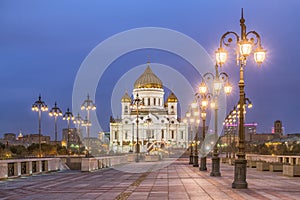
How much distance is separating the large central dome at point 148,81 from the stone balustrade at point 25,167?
443ft

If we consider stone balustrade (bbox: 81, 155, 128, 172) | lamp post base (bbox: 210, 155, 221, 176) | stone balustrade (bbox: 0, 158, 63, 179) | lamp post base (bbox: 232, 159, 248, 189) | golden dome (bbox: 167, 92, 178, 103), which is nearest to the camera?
lamp post base (bbox: 232, 159, 248, 189)

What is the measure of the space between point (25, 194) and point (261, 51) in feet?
33.0

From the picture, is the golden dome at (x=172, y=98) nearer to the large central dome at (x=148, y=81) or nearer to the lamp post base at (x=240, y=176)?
the large central dome at (x=148, y=81)

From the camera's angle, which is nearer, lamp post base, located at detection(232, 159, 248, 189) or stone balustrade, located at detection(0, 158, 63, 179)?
lamp post base, located at detection(232, 159, 248, 189)

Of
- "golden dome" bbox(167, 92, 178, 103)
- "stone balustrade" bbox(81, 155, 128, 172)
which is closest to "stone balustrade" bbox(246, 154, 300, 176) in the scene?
"stone balustrade" bbox(81, 155, 128, 172)

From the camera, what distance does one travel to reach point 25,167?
96.2ft

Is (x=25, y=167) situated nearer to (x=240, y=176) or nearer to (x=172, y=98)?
(x=240, y=176)

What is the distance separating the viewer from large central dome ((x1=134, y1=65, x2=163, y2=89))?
171000 mm

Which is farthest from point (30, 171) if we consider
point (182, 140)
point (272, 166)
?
point (182, 140)

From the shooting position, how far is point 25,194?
57.7 feet

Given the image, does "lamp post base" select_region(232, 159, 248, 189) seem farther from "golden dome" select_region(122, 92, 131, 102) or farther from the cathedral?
"golden dome" select_region(122, 92, 131, 102)

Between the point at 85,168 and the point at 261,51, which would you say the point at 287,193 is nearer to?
the point at 261,51

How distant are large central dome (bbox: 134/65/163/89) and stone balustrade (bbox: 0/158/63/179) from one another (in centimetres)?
13492

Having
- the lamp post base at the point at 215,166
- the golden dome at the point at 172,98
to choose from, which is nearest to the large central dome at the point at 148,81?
the golden dome at the point at 172,98
